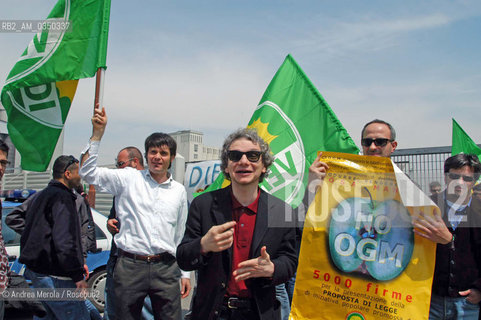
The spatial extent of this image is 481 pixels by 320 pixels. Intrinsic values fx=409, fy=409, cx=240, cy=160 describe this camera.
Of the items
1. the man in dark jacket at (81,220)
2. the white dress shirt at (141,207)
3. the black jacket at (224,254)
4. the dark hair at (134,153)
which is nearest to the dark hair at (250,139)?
the black jacket at (224,254)

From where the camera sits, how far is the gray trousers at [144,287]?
3244 millimetres

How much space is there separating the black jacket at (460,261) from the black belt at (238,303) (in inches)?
52.1

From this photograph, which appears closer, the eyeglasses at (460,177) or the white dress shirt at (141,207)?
the eyeglasses at (460,177)

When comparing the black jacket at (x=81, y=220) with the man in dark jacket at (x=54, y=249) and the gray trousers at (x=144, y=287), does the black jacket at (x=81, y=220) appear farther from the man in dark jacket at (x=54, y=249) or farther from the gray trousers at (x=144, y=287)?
the gray trousers at (x=144, y=287)

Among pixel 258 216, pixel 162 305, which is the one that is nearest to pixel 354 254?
pixel 258 216

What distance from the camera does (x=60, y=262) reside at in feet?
11.7

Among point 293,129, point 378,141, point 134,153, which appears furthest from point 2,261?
point 293,129

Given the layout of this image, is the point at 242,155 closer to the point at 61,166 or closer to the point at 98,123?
the point at 98,123

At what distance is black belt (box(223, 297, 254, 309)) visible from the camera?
214 cm

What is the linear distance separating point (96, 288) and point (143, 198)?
3139mm

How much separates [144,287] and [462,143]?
504 centimetres

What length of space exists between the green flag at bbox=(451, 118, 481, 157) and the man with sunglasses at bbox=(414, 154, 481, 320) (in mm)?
3612

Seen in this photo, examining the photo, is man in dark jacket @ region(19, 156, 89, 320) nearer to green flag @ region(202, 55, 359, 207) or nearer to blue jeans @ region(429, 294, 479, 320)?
green flag @ region(202, 55, 359, 207)

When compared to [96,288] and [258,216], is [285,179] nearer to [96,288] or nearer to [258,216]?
[258,216]
